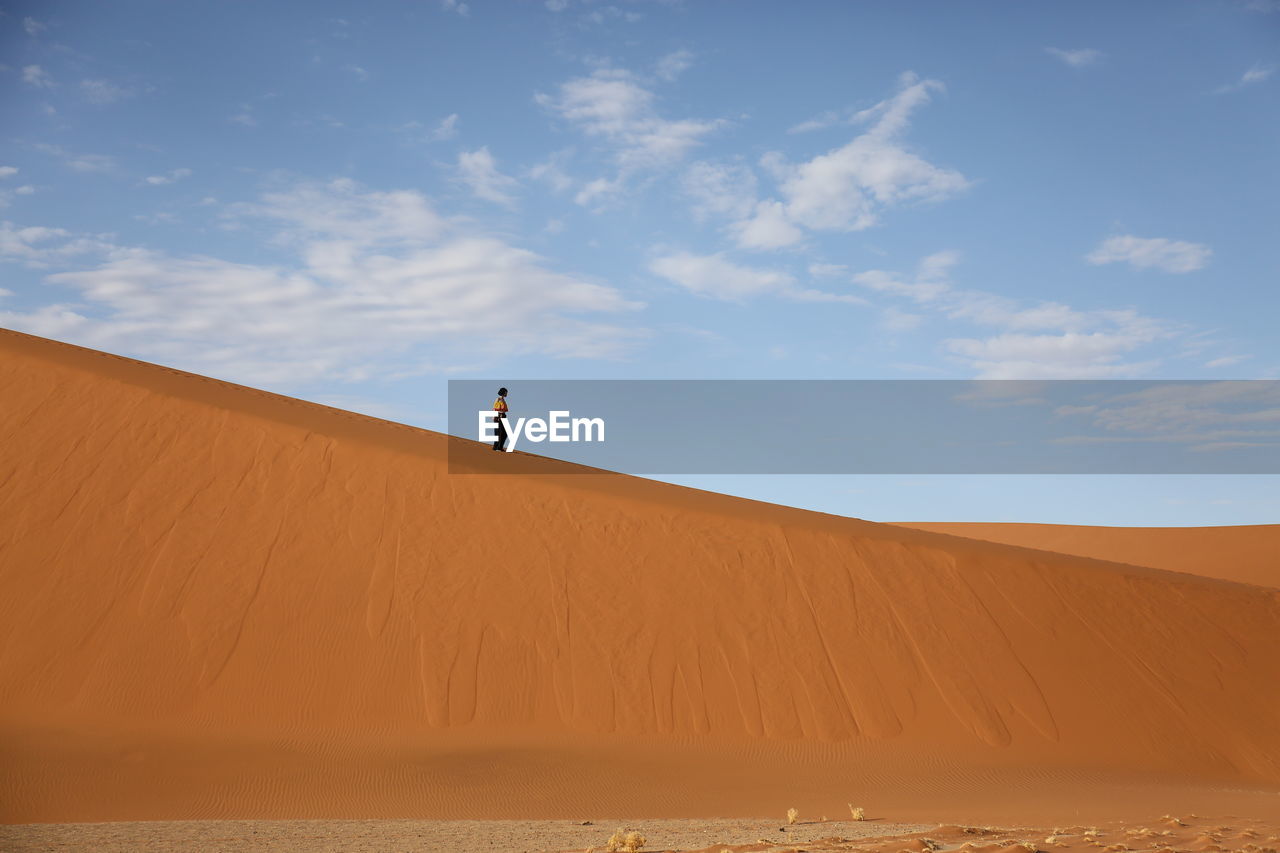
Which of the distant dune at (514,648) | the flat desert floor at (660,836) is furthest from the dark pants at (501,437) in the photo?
the flat desert floor at (660,836)

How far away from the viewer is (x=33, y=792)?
8781 millimetres

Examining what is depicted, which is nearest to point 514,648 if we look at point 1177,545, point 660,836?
point 660,836

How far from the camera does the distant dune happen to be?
405 inches

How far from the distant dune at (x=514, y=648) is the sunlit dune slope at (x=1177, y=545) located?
22.0 meters

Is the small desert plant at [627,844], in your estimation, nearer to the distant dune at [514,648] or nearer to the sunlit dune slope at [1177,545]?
the distant dune at [514,648]

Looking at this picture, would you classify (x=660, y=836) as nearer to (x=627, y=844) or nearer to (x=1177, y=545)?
(x=627, y=844)

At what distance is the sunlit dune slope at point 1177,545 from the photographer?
124 feet

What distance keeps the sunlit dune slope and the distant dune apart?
22.0 metres

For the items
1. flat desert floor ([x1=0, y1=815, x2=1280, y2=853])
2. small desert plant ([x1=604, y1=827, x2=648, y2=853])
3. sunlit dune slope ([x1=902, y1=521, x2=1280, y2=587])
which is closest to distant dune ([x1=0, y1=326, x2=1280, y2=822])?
flat desert floor ([x1=0, y1=815, x2=1280, y2=853])

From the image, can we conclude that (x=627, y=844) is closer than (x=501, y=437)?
Yes

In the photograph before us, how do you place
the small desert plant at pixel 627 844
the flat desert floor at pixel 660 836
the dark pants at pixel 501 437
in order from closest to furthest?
the flat desert floor at pixel 660 836, the small desert plant at pixel 627 844, the dark pants at pixel 501 437

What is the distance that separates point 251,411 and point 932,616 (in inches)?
507

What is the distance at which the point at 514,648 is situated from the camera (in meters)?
13.2

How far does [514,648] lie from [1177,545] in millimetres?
38900
